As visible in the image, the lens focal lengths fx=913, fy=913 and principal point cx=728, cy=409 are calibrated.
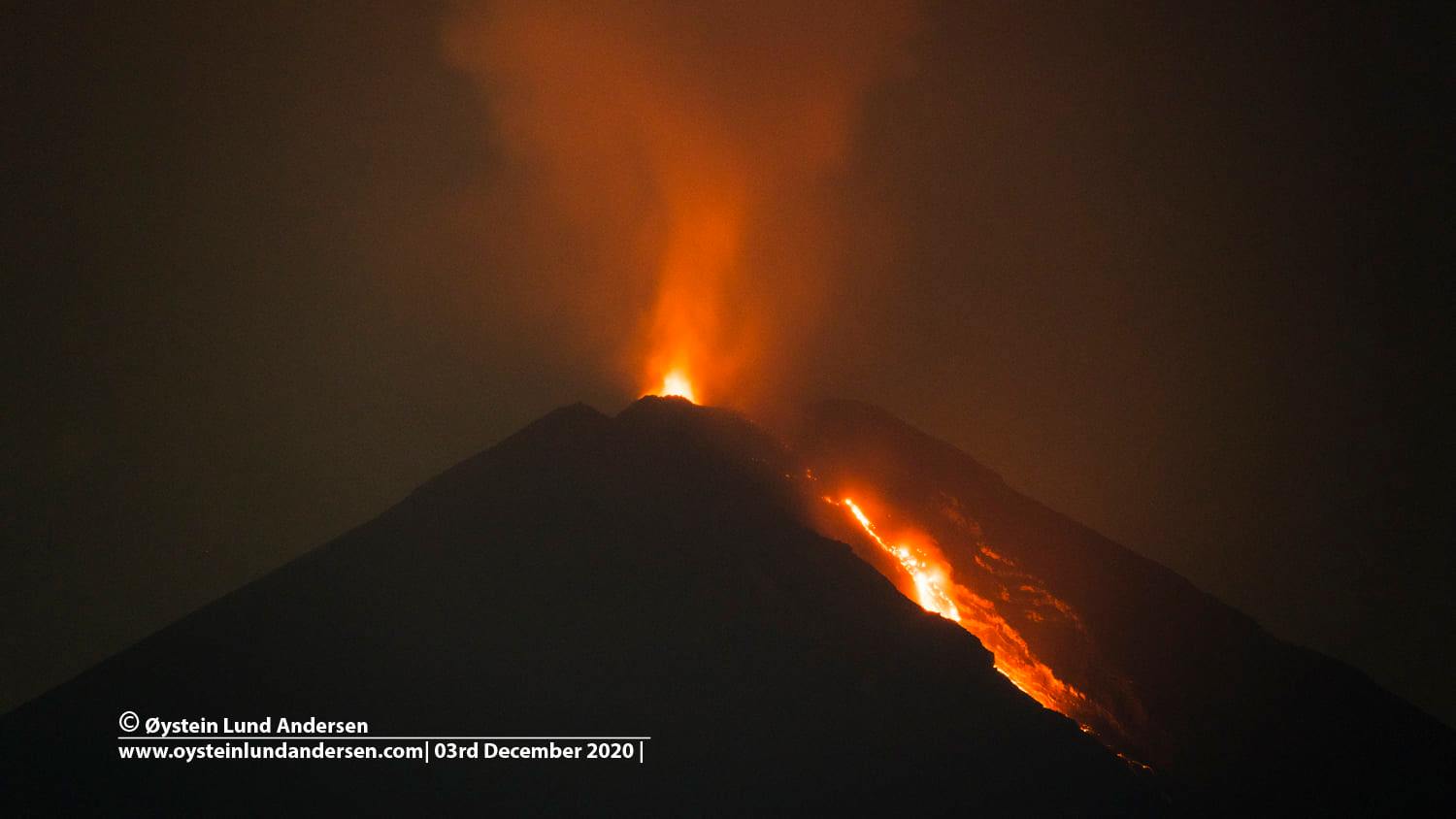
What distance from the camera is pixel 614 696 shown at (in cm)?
1742

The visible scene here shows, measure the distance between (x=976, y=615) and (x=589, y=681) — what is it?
1336cm

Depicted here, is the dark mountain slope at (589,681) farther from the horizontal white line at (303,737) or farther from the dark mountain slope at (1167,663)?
the dark mountain slope at (1167,663)

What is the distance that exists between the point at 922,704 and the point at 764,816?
13.7 ft

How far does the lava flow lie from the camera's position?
24.6 metres

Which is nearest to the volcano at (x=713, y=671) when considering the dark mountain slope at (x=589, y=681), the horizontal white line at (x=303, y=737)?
the dark mountain slope at (x=589, y=681)

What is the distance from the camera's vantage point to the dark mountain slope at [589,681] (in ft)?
51.8

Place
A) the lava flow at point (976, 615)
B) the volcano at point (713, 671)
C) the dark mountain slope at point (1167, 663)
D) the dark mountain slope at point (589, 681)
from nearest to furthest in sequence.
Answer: the dark mountain slope at point (589, 681), the volcano at point (713, 671), the dark mountain slope at point (1167, 663), the lava flow at point (976, 615)

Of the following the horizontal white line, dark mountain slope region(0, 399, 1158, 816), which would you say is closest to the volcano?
dark mountain slope region(0, 399, 1158, 816)

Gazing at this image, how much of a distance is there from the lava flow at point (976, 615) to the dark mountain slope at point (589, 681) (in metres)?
5.52

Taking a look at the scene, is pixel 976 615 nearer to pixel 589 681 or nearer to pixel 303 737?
pixel 589 681

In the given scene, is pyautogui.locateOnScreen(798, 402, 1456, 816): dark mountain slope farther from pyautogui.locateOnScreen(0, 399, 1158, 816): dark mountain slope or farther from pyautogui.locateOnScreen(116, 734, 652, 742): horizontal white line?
pyautogui.locateOnScreen(116, 734, 652, 742): horizontal white line

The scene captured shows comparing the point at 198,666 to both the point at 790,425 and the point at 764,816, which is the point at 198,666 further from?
the point at 790,425

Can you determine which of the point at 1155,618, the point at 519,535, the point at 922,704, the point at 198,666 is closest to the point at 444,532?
the point at 519,535

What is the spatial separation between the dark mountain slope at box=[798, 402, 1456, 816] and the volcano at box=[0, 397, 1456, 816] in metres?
0.09
